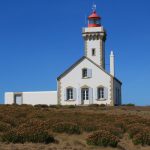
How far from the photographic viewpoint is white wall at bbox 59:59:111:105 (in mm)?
48312

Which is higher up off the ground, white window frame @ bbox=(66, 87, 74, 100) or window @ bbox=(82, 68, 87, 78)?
window @ bbox=(82, 68, 87, 78)

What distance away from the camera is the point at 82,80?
160 ft

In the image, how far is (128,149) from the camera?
18.0 meters

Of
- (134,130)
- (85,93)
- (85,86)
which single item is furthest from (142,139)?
(85,93)

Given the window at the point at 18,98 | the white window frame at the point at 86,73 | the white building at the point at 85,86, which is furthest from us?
the window at the point at 18,98

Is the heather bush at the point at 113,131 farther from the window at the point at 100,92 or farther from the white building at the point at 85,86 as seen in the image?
the window at the point at 100,92

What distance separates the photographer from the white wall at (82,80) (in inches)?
1902

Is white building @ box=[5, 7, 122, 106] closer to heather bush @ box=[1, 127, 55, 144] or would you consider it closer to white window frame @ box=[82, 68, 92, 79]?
white window frame @ box=[82, 68, 92, 79]

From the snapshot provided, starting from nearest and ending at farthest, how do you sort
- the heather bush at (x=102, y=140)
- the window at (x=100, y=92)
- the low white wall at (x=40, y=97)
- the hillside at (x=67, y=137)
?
the hillside at (x=67, y=137), the heather bush at (x=102, y=140), the window at (x=100, y=92), the low white wall at (x=40, y=97)

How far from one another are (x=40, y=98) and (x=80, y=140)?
32458 millimetres

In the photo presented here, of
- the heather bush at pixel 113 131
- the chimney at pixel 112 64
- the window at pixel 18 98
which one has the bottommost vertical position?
the heather bush at pixel 113 131

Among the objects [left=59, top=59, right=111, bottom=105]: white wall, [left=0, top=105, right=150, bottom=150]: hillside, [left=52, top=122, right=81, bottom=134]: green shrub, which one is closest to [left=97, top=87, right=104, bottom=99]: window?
[left=59, top=59, right=111, bottom=105]: white wall

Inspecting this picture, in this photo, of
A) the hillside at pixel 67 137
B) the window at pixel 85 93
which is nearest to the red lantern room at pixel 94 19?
the window at pixel 85 93

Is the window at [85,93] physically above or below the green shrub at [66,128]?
above
